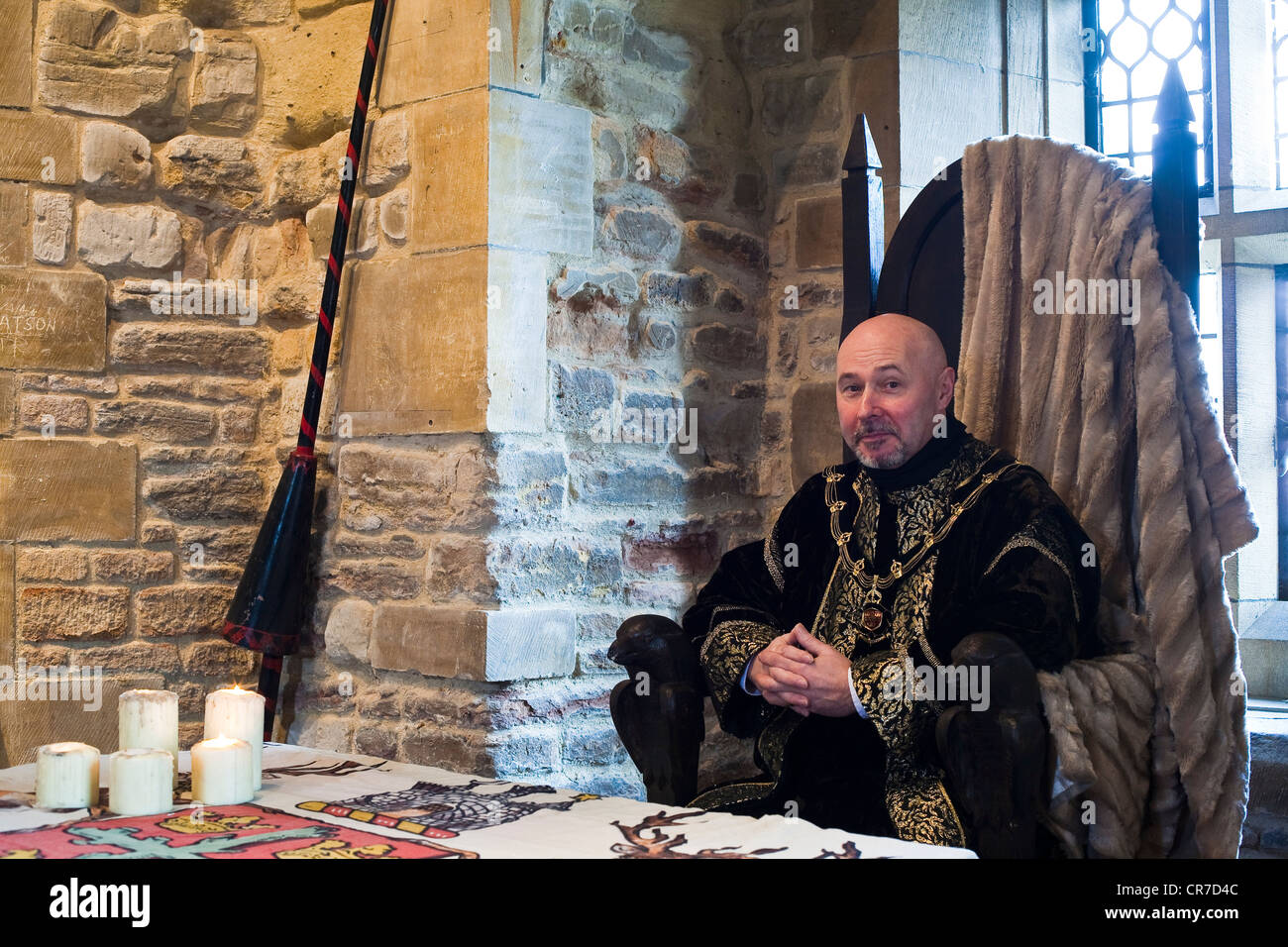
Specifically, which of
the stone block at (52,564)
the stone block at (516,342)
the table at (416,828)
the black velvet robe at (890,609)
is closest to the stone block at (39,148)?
the stone block at (52,564)

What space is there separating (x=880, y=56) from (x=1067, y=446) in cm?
140

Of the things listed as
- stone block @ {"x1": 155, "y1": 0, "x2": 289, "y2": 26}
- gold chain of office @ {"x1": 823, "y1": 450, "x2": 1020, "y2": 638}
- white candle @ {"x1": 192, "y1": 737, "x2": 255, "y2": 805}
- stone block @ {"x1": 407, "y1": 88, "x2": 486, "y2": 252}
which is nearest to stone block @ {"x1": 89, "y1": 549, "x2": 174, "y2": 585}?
stone block @ {"x1": 407, "y1": 88, "x2": 486, "y2": 252}

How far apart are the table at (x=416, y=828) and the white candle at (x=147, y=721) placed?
80 mm

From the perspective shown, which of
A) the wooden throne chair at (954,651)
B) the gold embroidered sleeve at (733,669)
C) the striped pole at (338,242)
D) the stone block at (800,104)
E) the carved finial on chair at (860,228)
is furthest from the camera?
the stone block at (800,104)

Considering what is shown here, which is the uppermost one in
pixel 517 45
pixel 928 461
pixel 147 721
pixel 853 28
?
pixel 853 28

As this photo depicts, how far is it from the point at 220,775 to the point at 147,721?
0.17 meters

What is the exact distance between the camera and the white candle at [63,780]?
5.97 feet

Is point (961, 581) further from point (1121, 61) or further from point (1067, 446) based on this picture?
point (1121, 61)

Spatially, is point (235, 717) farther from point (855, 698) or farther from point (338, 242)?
point (338, 242)

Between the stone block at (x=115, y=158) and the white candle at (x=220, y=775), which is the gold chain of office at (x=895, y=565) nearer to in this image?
the white candle at (x=220, y=775)

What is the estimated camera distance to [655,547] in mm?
3486

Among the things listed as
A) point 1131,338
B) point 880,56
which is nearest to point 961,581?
point 1131,338
